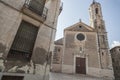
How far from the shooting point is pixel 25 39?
4.69 meters

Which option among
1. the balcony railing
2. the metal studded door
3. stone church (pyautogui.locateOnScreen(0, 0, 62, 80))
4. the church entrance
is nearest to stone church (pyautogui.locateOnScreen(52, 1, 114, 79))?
the church entrance

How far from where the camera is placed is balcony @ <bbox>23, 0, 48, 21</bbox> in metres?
4.92

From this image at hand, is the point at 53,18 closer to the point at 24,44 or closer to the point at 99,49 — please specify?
the point at 24,44

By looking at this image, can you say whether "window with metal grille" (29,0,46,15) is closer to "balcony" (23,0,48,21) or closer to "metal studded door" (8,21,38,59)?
"balcony" (23,0,48,21)

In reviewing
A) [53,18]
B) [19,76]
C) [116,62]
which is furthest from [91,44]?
[19,76]

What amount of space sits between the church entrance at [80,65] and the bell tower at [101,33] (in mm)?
2760

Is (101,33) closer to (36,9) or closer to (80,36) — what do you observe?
(80,36)

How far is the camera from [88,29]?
1845 centimetres

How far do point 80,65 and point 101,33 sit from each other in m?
7.31

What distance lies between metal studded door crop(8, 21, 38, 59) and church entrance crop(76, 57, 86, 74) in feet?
40.2

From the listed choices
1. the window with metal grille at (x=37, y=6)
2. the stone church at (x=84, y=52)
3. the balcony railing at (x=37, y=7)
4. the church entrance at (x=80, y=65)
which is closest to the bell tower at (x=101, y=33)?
the stone church at (x=84, y=52)

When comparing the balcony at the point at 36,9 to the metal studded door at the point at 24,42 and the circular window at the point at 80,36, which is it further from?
the circular window at the point at 80,36

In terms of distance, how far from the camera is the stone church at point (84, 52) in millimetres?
15211

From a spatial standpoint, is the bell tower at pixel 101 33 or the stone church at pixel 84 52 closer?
the stone church at pixel 84 52
